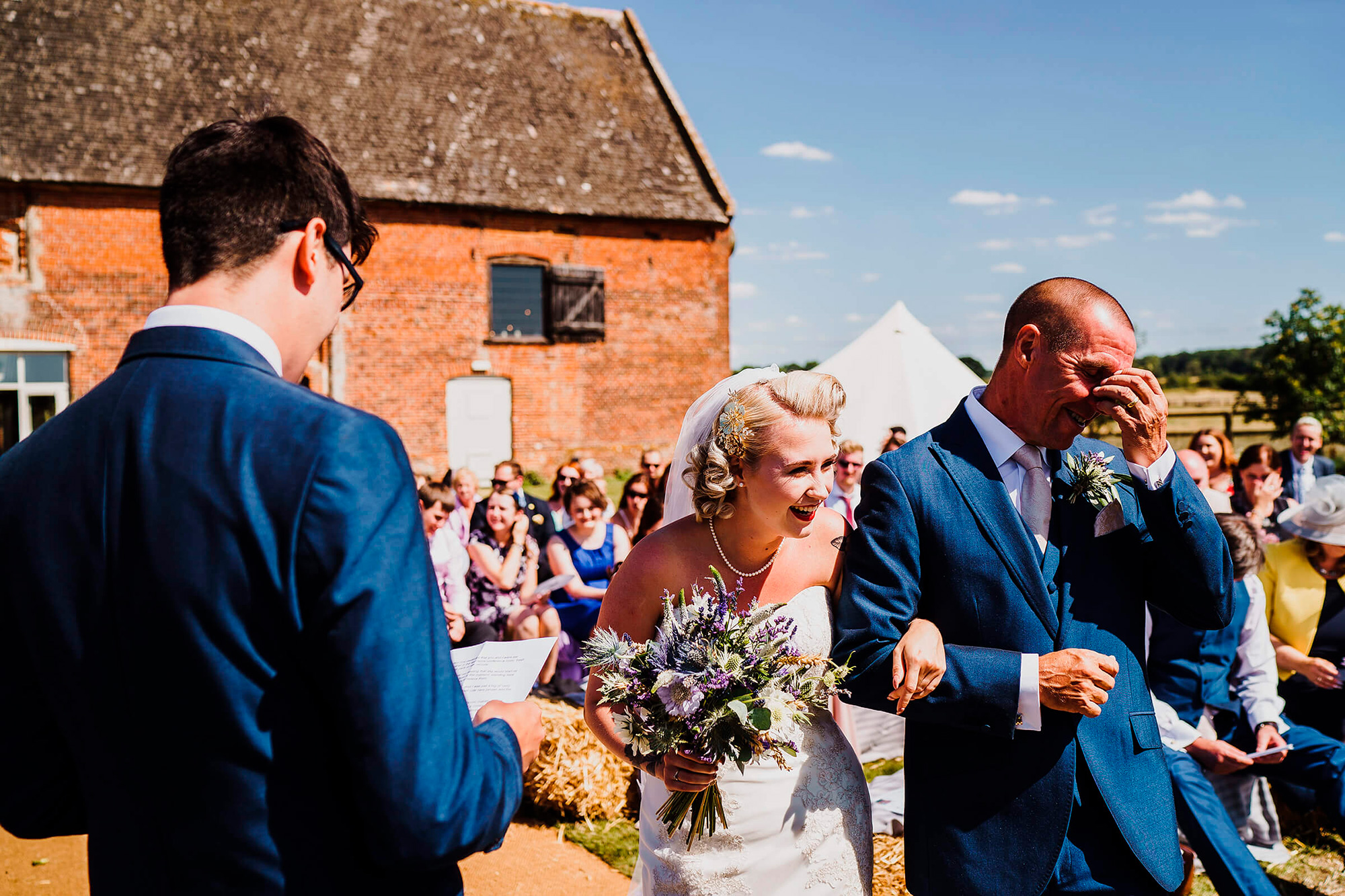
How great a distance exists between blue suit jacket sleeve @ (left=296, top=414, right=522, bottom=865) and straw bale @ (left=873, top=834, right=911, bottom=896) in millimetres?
3379

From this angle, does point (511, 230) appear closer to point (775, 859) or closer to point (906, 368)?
point (906, 368)

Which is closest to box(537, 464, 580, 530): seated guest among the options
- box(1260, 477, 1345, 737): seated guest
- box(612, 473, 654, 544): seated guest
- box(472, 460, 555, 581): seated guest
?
box(472, 460, 555, 581): seated guest

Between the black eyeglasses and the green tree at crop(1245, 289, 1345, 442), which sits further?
the green tree at crop(1245, 289, 1345, 442)

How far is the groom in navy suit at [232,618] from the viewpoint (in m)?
1.39

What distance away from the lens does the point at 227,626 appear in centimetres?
139

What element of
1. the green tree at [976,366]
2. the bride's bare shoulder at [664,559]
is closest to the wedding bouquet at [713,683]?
the bride's bare shoulder at [664,559]

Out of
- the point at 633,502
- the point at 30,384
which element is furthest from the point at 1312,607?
the point at 30,384

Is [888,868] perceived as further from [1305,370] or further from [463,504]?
[1305,370]

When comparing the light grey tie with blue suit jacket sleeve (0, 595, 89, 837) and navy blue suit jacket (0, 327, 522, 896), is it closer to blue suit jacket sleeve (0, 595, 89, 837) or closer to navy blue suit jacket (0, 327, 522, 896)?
navy blue suit jacket (0, 327, 522, 896)

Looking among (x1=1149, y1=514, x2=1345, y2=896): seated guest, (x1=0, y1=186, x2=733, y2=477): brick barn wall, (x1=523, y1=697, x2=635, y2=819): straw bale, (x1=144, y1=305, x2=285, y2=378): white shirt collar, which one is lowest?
(x1=523, y1=697, x2=635, y2=819): straw bale

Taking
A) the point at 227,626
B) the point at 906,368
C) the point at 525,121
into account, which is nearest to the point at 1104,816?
the point at 227,626

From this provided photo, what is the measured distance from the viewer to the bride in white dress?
2.95 m

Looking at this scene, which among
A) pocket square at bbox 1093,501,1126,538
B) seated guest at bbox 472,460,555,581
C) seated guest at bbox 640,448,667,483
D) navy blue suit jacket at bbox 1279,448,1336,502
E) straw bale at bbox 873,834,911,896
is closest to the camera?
pocket square at bbox 1093,501,1126,538

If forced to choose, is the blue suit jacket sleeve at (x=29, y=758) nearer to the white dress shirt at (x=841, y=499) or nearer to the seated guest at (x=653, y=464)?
the white dress shirt at (x=841, y=499)
